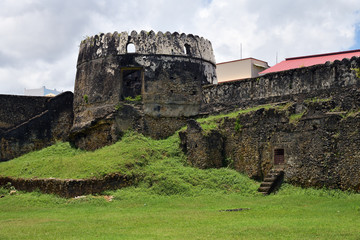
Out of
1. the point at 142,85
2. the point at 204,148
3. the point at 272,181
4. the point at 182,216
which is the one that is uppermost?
the point at 142,85

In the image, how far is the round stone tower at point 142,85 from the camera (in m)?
22.4

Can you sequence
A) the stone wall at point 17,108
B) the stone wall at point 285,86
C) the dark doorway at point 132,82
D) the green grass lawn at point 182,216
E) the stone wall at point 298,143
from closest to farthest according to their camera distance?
the green grass lawn at point 182,216 → the stone wall at point 298,143 → the stone wall at point 285,86 → the stone wall at point 17,108 → the dark doorway at point 132,82

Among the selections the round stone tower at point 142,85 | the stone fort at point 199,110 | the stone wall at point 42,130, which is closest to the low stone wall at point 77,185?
the stone fort at point 199,110

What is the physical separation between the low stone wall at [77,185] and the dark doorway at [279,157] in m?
4.82

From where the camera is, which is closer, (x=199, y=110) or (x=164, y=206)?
(x=164, y=206)

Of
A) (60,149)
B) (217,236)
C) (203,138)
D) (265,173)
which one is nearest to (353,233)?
(217,236)

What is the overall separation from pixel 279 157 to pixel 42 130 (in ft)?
41.6

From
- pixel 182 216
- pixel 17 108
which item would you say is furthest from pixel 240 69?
pixel 182 216

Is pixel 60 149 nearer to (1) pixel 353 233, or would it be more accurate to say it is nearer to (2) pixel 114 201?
(2) pixel 114 201

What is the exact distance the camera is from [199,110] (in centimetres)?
2269

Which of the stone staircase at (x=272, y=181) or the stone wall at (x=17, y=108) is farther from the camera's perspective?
the stone wall at (x=17, y=108)

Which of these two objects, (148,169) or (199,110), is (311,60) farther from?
(148,169)

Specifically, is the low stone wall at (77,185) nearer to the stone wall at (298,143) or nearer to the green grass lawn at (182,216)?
the green grass lawn at (182,216)

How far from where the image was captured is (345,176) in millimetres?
15375
